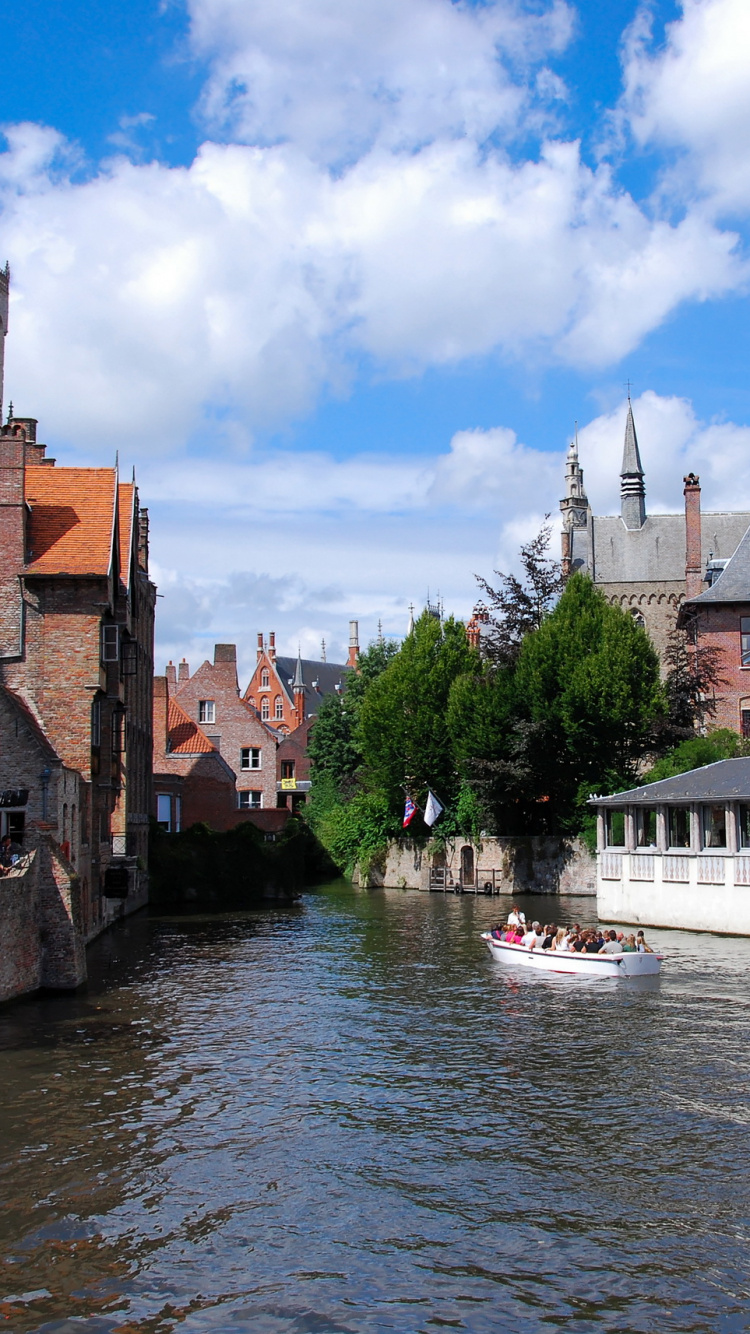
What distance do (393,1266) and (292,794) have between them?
72859 mm

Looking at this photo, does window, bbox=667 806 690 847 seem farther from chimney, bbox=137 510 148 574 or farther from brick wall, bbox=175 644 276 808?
brick wall, bbox=175 644 276 808

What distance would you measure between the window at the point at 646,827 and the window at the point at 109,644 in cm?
1984

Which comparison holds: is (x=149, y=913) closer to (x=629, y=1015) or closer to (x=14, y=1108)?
(x=629, y=1015)

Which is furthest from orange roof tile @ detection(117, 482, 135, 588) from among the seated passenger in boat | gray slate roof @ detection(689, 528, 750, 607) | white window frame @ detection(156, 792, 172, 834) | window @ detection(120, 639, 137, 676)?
gray slate roof @ detection(689, 528, 750, 607)

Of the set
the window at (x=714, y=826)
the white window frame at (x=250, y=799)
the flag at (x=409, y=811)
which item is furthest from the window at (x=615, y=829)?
the white window frame at (x=250, y=799)

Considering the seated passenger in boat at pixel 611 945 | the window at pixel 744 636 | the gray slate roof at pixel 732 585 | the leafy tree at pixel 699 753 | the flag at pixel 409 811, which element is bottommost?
the seated passenger in boat at pixel 611 945

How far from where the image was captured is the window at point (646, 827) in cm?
4359

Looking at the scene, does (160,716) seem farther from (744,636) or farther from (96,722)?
(96,722)

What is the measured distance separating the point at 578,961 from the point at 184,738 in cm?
4122

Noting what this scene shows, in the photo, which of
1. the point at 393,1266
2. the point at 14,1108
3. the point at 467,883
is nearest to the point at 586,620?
the point at 467,883

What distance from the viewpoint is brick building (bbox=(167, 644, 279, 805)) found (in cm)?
7906

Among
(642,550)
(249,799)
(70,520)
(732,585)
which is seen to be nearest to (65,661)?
(70,520)

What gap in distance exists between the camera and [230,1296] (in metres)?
12.2

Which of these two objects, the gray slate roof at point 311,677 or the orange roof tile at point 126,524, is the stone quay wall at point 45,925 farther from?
the gray slate roof at point 311,677
